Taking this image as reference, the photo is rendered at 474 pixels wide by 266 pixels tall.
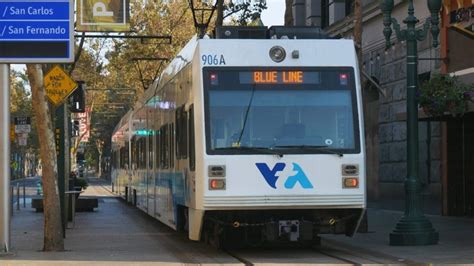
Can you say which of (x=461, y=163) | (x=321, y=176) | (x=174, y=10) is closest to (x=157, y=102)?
(x=321, y=176)

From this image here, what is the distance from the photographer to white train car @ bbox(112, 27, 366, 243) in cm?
1195

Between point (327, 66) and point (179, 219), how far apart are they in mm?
4271

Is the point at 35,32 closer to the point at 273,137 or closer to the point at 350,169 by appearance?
the point at 273,137

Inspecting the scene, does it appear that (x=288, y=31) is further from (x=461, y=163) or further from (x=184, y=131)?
(x=461, y=163)

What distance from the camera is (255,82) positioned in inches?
488

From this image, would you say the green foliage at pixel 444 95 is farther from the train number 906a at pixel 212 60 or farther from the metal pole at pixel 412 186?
the train number 906a at pixel 212 60

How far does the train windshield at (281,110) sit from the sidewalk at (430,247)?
2.06 metres

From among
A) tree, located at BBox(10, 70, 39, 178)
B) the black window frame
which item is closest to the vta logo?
the black window frame

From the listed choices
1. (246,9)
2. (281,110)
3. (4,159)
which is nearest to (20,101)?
(246,9)

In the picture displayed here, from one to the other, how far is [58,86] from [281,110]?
5360 mm

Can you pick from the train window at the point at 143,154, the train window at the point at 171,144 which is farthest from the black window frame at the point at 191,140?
the train window at the point at 143,154

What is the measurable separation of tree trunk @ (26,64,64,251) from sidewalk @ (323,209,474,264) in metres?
5.37

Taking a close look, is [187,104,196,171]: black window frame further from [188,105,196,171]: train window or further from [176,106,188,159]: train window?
[176,106,188,159]: train window

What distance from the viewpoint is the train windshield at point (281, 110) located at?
1212 centimetres
